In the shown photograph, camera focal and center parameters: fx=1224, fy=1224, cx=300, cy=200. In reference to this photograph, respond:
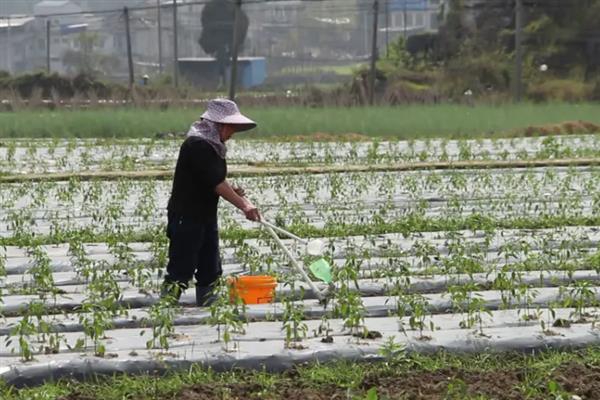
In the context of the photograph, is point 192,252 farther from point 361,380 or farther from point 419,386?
point 419,386

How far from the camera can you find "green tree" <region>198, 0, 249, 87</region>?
3291 cm

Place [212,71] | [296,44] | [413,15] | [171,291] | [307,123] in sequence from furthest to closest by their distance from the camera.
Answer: [413,15] → [212,71] → [296,44] → [307,123] → [171,291]

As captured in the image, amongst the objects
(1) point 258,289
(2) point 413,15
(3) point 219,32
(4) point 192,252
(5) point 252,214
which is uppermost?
(2) point 413,15

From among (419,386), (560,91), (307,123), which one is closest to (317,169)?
(307,123)

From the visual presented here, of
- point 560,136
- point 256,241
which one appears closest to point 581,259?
point 256,241

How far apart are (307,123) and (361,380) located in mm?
15671

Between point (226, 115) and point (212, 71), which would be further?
point (212, 71)

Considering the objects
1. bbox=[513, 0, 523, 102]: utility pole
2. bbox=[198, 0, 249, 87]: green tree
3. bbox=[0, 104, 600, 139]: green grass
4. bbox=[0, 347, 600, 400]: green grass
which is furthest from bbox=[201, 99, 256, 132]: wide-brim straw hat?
bbox=[198, 0, 249, 87]: green tree

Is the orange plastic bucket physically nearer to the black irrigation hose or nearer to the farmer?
the farmer

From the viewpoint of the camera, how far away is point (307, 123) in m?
20.6

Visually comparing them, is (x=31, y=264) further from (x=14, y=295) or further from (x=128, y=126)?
(x=128, y=126)

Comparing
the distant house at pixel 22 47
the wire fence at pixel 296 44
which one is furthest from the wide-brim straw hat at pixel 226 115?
the distant house at pixel 22 47

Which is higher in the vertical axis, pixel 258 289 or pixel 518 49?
pixel 518 49

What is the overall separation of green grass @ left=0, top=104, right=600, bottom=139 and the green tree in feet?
34.5
